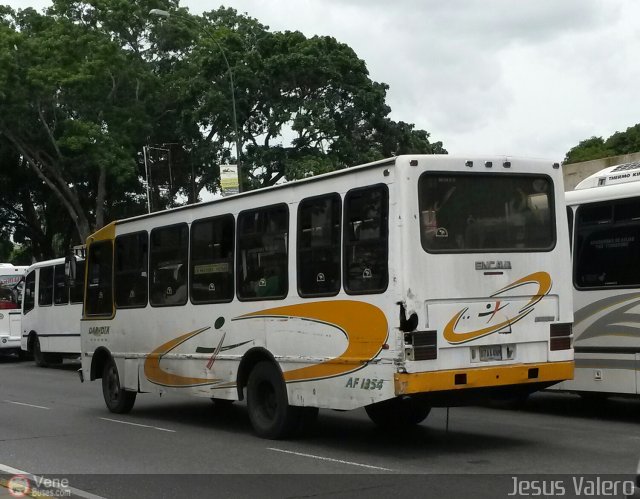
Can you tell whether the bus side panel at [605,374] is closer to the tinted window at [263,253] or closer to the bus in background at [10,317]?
the tinted window at [263,253]

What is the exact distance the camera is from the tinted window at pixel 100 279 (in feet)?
49.4

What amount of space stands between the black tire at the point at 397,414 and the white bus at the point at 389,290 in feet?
0.07

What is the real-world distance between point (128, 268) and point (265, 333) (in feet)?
13.1

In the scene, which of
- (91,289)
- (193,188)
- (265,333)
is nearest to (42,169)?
(193,188)

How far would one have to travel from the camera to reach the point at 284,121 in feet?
130

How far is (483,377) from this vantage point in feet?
31.8

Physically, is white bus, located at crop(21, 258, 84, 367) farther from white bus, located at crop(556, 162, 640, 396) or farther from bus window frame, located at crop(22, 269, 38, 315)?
white bus, located at crop(556, 162, 640, 396)

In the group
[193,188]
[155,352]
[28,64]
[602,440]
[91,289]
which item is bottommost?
[602,440]

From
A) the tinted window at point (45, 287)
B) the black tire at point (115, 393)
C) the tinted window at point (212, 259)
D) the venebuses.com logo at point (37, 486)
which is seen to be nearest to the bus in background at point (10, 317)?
the tinted window at point (45, 287)

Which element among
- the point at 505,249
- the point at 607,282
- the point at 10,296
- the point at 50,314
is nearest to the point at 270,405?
the point at 505,249

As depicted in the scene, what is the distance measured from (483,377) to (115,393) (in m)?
7.09

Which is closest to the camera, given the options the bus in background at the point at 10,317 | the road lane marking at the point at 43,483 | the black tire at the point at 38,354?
the road lane marking at the point at 43,483

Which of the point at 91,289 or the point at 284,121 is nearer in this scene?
the point at 91,289

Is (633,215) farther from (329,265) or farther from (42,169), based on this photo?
(42,169)
